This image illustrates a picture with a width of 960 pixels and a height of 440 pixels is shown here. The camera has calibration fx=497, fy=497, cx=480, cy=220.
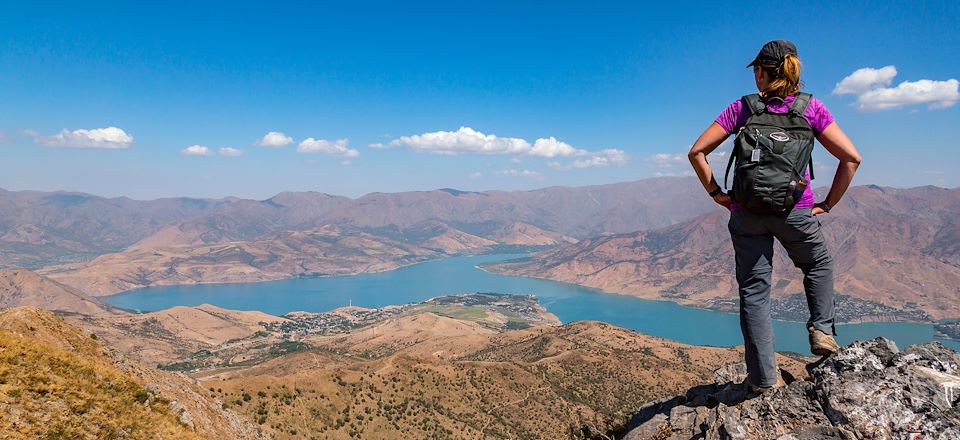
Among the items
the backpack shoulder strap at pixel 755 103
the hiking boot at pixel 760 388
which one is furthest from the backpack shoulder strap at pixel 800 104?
the hiking boot at pixel 760 388

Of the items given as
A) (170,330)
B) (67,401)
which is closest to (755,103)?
(67,401)

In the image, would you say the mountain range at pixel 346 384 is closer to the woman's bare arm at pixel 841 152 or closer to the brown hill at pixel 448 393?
the brown hill at pixel 448 393

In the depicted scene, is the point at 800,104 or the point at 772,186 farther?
the point at 800,104

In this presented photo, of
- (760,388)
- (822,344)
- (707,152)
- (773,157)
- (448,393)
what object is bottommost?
(448,393)

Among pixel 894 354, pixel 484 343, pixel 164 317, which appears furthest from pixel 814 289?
pixel 164 317

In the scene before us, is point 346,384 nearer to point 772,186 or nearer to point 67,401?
point 67,401

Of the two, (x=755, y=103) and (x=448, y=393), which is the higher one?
(x=755, y=103)

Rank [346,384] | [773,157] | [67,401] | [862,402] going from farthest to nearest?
1. [346,384]
2. [67,401]
3. [773,157]
4. [862,402]
